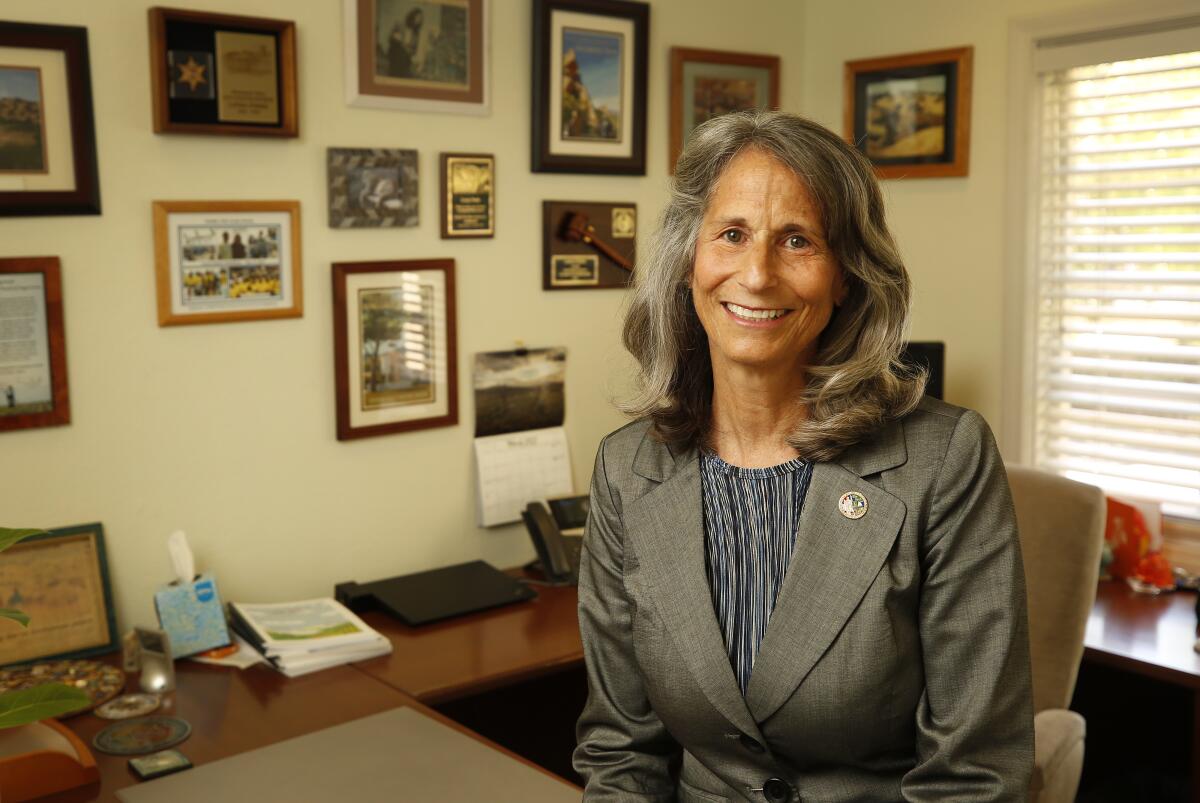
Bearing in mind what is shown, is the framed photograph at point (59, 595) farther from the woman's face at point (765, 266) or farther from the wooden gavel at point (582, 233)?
the woman's face at point (765, 266)

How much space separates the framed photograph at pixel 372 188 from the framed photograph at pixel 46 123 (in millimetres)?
496

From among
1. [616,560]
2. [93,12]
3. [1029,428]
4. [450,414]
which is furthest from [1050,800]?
[93,12]

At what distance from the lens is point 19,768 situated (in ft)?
5.63

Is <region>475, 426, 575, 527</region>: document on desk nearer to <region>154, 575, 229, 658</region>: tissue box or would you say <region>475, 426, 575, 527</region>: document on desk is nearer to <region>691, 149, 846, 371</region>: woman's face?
<region>154, 575, 229, 658</region>: tissue box

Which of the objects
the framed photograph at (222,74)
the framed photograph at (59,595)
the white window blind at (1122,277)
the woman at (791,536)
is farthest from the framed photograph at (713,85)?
the framed photograph at (59,595)

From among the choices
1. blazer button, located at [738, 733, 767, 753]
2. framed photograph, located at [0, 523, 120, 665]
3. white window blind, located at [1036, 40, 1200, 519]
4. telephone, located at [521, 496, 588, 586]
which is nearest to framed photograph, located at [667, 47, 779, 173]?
white window blind, located at [1036, 40, 1200, 519]

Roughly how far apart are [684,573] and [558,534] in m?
1.28

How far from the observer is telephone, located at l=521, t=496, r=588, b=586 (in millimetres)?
2771

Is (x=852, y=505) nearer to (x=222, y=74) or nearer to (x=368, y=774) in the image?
(x=368, y=774)

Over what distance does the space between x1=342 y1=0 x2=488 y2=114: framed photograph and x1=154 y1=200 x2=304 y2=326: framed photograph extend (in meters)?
0.34

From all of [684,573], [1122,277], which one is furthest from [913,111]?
[684,573]

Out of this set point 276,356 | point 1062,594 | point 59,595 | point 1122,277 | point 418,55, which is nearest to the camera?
point 1062,594

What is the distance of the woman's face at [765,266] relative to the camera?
1488 millimetres

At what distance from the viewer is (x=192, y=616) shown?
7.52 ft
